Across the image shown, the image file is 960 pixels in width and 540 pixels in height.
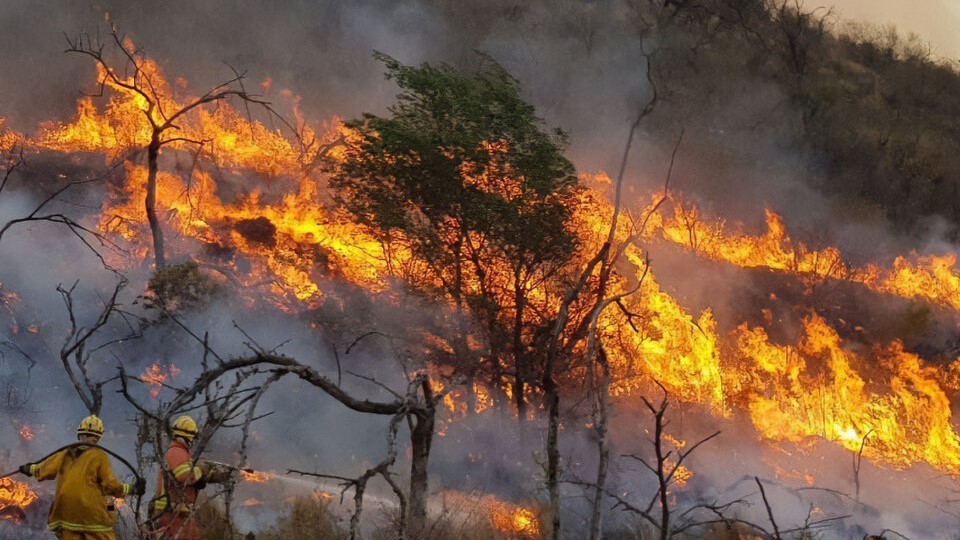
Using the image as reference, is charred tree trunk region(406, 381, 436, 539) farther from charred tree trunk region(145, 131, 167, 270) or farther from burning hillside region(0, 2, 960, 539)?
charred tree trunk region(145, 131, 167, 270)

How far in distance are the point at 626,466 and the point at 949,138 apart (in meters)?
27.6

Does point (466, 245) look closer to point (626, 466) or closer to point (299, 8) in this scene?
point (626, 466)

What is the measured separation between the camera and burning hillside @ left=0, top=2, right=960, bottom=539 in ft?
56.6

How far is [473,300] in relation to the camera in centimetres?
1828

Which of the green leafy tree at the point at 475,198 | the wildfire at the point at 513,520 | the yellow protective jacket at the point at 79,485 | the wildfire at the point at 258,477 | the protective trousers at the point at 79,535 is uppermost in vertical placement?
the green leafy tree at the point at 475,198

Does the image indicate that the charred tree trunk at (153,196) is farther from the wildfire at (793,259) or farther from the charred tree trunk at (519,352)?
the wildfire at (793,259)

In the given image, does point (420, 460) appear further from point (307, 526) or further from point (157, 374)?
point (157, 374)

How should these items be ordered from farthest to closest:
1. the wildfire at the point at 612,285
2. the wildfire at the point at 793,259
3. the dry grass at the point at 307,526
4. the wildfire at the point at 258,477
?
the wildfire at the point at 793,259 < the wildfire at the point at 612,285 < the wildfire at the point at 258,477 < the dry grass at the point at 307,526

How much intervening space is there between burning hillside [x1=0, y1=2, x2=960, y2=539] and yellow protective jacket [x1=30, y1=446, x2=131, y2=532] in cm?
440

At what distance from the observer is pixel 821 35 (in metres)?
41.8

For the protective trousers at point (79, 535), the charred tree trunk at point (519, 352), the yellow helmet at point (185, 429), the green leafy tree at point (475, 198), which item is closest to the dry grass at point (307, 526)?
the yellow helmet at point (185, 429)

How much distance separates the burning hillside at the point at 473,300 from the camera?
17.2 meters

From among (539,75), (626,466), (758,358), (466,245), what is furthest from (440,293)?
(539,75)

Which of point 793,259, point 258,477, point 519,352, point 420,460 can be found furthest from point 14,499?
point 793,259
